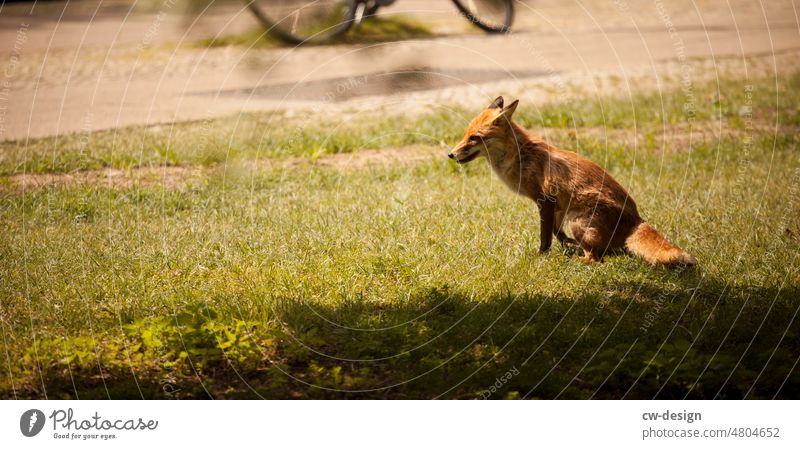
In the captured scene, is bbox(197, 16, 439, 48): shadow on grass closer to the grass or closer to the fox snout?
the grass

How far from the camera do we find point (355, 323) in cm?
576

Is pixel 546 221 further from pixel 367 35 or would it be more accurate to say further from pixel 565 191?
pixel 367 35

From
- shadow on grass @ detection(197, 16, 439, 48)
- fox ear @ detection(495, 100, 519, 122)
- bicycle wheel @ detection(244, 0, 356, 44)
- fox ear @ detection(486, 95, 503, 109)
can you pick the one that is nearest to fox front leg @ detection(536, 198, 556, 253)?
fox ear @ detection(495, 100, 519, 122)

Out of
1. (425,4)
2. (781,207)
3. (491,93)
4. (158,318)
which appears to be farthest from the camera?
(425,4)

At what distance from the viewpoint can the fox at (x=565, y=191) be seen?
6781 millimetres

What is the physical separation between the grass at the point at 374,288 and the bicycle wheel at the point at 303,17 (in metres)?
1.72

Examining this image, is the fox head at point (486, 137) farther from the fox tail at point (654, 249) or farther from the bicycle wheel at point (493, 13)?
the bicycle wheel at point (493, 13)

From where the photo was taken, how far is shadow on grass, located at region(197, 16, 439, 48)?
11156 millimetres

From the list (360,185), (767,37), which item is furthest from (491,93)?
(767,37)

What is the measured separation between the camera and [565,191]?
6844 millimetres
